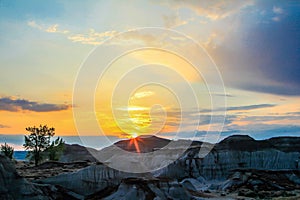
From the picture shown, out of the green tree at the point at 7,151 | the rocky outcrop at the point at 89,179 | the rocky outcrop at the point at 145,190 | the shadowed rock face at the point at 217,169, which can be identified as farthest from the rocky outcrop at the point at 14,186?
the green tree at the point at 7,151

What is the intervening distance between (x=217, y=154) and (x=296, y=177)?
22056 mm

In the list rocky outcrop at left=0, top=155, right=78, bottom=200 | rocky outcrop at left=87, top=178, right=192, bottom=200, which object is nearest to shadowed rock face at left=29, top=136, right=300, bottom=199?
rocky outcrop at left=87, top=178, right=192, bottom=200

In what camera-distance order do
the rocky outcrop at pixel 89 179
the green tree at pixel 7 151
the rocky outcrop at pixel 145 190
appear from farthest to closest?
1. the green tree at pixel 7 151
2. the rocky outcrop at pixel 89 179
3. the rocky outcrop at pixel 145 190

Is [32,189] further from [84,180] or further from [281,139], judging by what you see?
[281,139]

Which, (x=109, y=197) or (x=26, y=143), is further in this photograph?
(x=26, y=143)

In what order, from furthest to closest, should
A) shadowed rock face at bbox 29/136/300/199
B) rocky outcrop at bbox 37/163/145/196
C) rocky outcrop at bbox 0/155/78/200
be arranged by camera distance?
1. shadowed rock face at bbox 29/136/300/199
2. rocky outcrop at bbox 37/163/145/196
3. rocky outcrop at bbox 0/155/78/200

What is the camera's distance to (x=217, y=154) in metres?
110

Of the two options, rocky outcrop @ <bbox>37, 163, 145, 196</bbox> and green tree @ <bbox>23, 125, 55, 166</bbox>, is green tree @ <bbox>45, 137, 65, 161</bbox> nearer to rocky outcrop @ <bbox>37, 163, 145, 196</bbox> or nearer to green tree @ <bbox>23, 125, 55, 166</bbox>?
green tree @ <bbox>23, 125, 55, 166</bbox>

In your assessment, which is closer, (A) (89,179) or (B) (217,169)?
(A) (89,179)

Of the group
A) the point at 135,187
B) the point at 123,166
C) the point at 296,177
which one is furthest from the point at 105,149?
the point at 135,187

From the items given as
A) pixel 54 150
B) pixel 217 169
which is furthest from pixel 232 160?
pixel 54 150

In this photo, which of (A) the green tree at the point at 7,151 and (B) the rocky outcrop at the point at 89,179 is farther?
(A) the green tree at the point at 7,151

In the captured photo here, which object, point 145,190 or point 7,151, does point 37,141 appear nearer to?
point 7,151

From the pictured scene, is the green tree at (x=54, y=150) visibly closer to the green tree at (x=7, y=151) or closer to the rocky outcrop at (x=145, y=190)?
the green tree at (x=7, y=151)
